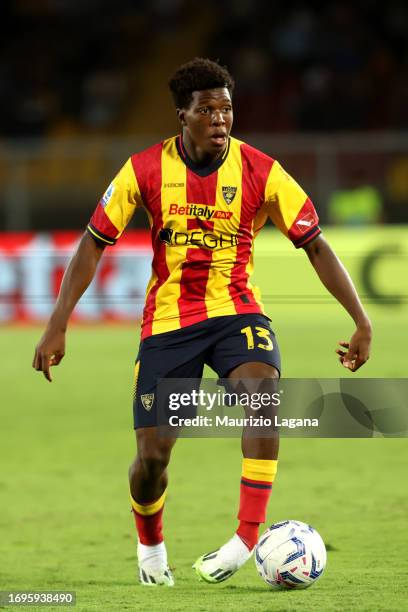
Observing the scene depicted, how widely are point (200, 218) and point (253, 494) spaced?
1.13 meters

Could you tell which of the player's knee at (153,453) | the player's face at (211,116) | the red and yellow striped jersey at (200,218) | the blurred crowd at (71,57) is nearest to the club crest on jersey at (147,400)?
the player's knee at (153,453)

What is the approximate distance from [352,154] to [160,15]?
25.5 feet

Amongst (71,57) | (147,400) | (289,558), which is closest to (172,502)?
(147,400)

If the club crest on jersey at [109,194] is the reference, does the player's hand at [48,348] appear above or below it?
below

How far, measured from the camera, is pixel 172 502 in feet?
23.1

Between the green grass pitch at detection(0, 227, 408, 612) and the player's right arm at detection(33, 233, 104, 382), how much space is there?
0.94m

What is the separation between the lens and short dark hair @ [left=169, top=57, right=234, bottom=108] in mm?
4887

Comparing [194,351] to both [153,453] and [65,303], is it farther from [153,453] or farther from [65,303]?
[65,303]

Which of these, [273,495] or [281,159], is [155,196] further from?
[281,159]

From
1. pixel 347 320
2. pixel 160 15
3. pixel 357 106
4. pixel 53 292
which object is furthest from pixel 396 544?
pixel 160 15

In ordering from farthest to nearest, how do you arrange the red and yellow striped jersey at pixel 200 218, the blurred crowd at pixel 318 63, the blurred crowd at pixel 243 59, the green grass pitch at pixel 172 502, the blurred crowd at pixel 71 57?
the blurred crowd at pixel 71 57 < the blurred crowd at pixel 243 59 < the blurred crowd at pixel 318 63 < the red and yellow striped jersey at pixel 200 218 < the green grass pitch at pixel 172 502

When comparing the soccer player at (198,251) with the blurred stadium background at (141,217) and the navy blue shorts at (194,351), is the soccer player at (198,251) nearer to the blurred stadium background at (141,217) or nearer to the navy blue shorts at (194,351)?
the navy blue shorts at (194,351)

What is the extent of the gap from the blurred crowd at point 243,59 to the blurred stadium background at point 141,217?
3cm

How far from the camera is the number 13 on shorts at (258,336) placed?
494cm
